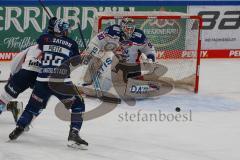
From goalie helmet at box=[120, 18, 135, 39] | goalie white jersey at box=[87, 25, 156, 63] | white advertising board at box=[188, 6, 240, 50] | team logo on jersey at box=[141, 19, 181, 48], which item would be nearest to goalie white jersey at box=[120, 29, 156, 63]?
goalie white jersey at box=[87, 25, 156, 63]

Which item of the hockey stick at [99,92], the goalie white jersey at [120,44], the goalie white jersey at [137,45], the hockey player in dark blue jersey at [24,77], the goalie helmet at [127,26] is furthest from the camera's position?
the goalie white jersey at [137,45]

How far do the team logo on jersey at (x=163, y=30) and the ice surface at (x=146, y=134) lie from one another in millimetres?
1673

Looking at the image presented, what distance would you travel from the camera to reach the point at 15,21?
15.4m

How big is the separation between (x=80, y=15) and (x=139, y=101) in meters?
4.44

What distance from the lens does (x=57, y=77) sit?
29.2 ft

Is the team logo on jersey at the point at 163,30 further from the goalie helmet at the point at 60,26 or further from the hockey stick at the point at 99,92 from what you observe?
the goalie helmet at the point at 60,26

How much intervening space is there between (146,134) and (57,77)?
1764mm

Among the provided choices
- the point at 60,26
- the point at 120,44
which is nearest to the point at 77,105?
the point at 60,26

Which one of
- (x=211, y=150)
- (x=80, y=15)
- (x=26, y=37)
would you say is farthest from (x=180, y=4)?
(x=211, y=150)

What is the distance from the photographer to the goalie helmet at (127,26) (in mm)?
12133

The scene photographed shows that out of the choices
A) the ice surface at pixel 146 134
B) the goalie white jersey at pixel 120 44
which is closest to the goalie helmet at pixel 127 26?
the goalie white jersey at pixel 120 44

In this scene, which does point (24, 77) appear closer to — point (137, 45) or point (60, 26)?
point (60, 26)

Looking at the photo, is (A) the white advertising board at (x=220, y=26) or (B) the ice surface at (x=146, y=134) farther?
(A) the white advertising board at (x=220, y=26)

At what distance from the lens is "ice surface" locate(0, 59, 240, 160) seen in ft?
28.6
